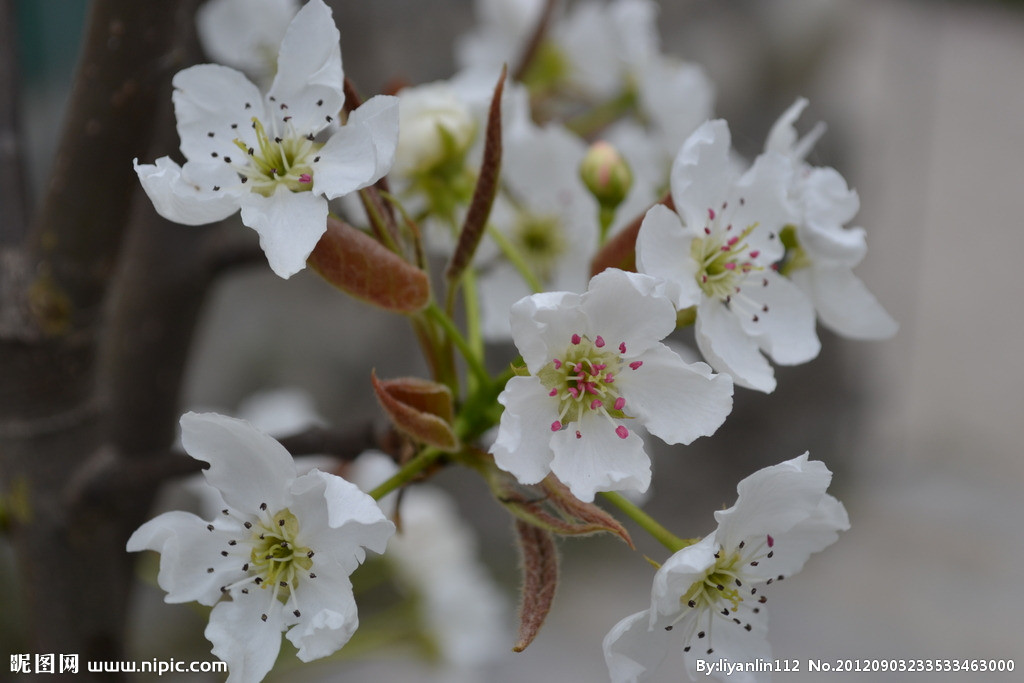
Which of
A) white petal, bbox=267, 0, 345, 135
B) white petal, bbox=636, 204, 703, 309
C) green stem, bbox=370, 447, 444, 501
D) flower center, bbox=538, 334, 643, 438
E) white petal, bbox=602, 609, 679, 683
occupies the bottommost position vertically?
white petal, bbox=602, 609, 679, 683

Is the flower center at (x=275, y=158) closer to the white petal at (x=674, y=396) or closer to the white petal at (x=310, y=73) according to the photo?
the white petal at (x=310, y=73)

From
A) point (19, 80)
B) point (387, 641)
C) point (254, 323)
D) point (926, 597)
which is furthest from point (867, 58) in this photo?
point (19, 80)

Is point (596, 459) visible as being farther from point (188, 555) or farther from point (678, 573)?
point (188, 555)

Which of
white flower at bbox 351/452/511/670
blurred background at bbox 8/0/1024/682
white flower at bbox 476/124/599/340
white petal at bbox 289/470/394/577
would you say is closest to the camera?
white petal at bbox 289/470/394/577

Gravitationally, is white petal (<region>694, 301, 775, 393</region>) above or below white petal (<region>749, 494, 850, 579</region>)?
above

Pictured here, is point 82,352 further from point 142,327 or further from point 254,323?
point 254,323

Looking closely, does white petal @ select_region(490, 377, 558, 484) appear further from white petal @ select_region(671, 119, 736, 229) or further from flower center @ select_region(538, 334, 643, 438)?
white petal @ select_region(671, 119, 736, 229)

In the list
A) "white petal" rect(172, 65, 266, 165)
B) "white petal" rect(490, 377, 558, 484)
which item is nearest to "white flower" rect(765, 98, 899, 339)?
"white petal" rect(490, 377, 558, 484)

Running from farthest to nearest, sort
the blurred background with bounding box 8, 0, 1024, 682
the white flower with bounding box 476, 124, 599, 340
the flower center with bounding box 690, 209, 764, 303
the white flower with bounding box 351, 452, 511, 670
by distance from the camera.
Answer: the blurred background with bounding box 8, 0, 1024, 682, the white flower with bounding box 351, 452, 511, 670, the white flower with bounding box 476, 124, 599, 340, the flower center with bounding box 690, 209, 764, 303

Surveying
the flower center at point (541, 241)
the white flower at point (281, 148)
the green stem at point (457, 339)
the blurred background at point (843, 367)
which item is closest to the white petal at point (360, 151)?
the white flower at point (281, 148)
